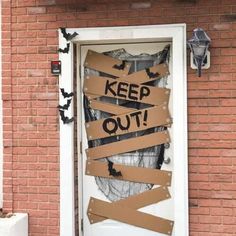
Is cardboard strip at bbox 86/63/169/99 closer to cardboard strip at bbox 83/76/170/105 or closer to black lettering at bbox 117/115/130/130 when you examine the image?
cardboard strip at bbox 83/76/170/105

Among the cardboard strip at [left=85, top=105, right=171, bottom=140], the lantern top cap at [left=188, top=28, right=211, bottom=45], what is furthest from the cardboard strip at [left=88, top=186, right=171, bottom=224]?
the lantern top cap at [left=188, top=28, right=211, bottom=45]

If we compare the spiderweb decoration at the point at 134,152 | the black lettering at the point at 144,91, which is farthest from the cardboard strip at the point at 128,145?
the black lettering at the point at 144,91

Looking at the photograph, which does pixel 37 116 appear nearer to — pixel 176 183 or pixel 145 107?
pixel 145 107

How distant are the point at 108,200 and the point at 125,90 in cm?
118

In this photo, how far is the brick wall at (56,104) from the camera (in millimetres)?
4312

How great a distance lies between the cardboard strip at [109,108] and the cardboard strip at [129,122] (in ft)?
0.14

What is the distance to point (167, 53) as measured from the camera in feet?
14.9

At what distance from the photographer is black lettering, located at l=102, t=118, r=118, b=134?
15.1 ft

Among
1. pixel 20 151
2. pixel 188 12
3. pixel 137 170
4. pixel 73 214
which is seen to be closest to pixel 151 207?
pixel 137 170

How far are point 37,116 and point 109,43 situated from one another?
107 centimetres

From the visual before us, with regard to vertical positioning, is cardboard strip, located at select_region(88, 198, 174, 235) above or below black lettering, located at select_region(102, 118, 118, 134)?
below

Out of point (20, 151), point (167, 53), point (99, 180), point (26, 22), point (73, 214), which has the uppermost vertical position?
point (26, 22)

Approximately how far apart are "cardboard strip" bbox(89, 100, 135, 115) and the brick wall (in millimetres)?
412

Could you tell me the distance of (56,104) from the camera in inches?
179
